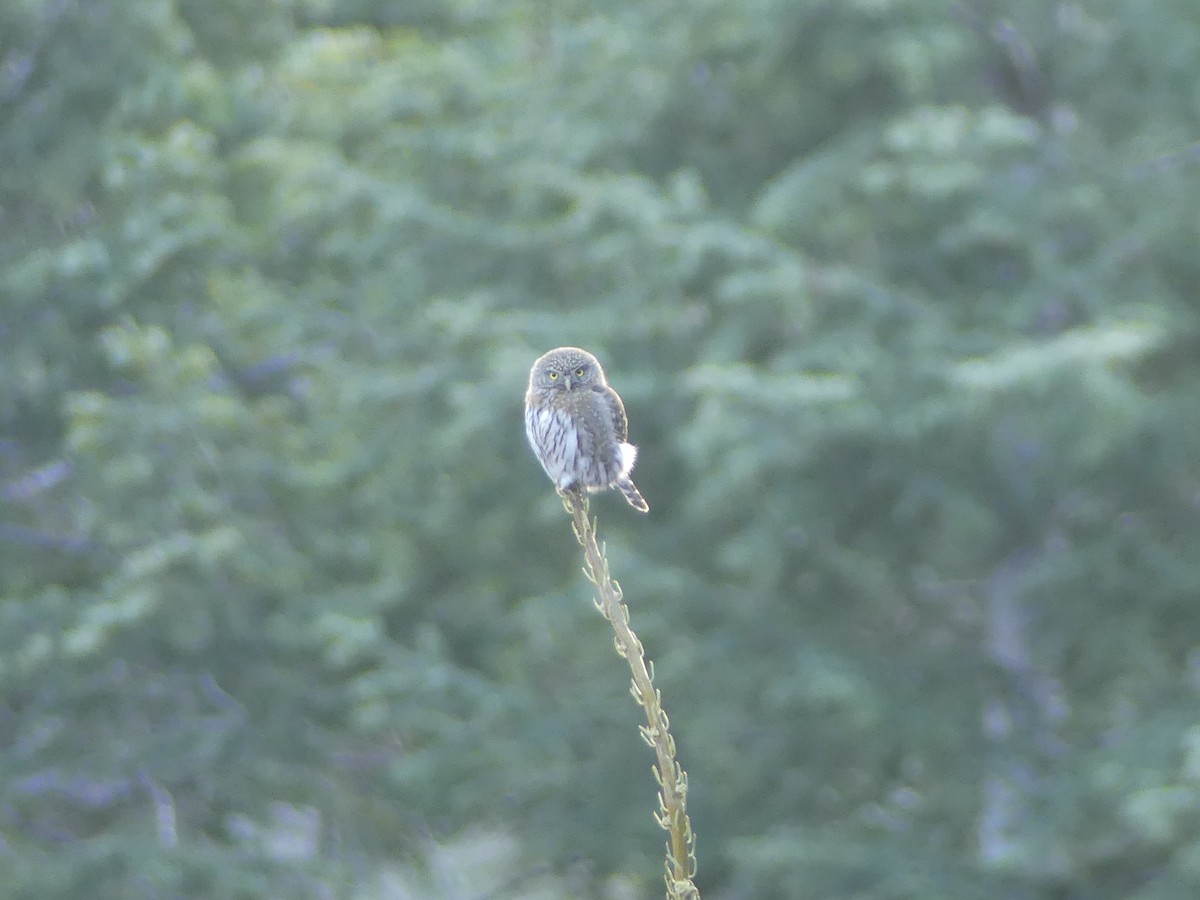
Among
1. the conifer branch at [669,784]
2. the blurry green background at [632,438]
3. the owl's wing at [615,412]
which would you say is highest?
the blurry green background at [632,438]

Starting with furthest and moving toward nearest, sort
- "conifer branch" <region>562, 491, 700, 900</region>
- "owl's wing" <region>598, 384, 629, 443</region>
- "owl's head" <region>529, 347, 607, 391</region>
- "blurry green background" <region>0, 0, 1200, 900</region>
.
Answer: "blurry green background" <region>0, 0, 1200, 900</region>
"owl's head" <region>529, 347, 607, 391</region>
"owl's wing" <region>598, 384, 629, 443</region>
"conifer branch" <region>562, 491, 700, 900</region>

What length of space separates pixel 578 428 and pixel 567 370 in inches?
11.6

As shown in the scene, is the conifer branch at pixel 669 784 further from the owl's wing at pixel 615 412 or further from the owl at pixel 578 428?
the owl's wing at pixel 615 412

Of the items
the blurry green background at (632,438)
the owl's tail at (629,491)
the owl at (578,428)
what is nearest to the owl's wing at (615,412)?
the owl at (578,428)

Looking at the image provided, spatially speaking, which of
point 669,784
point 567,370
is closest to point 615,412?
point 567,370

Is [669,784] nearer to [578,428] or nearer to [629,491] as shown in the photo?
[578,428]

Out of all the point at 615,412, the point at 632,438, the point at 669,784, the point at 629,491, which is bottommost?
the point at 669,784

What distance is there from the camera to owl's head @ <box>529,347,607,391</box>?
14.3 feet

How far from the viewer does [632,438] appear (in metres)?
7.58

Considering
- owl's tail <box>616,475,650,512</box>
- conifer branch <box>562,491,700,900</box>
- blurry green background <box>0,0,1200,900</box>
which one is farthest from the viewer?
blurry green background <box>0,0,1200,900</box>

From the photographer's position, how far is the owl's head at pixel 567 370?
171 inches

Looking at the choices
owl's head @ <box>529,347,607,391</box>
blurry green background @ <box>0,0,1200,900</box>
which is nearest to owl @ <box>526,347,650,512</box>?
owl's head @ <box>529,347,607,391</box>

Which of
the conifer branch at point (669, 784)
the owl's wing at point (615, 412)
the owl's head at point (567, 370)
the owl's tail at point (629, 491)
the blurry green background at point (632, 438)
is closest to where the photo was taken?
the conifer branch at point (669, 784)

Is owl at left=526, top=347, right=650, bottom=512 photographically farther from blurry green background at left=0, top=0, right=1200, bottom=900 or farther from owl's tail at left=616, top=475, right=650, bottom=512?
blurry green background at left=0, top=0, right=1200, bottom=900
